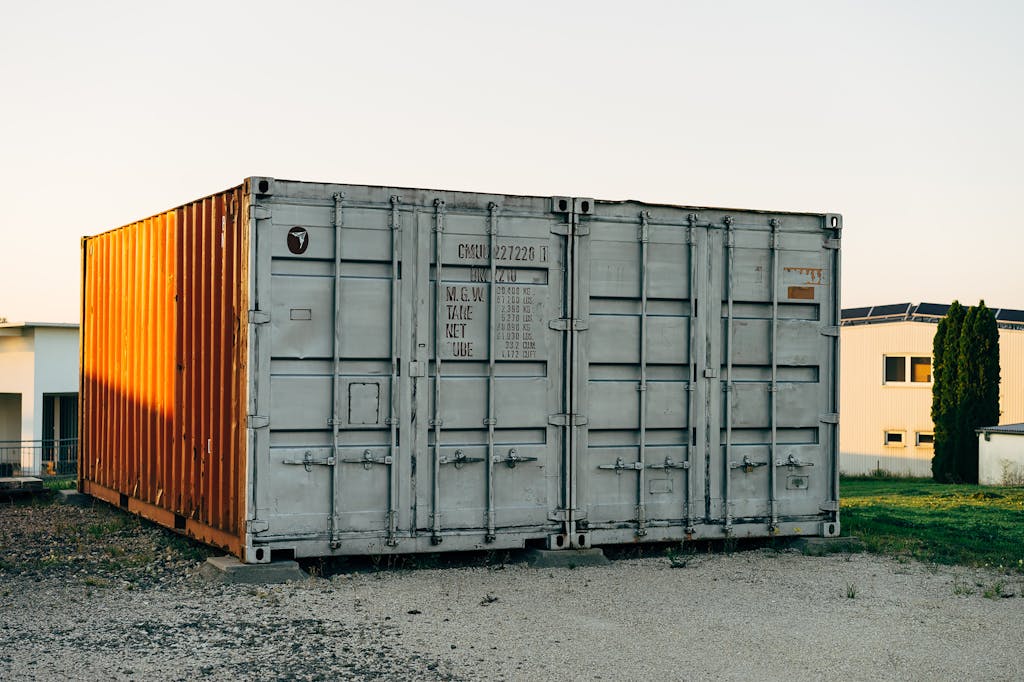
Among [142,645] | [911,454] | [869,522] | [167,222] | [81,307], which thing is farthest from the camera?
[911,454]

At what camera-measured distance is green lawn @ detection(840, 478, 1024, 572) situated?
40.0 ft

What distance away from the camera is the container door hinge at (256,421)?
33.4ft

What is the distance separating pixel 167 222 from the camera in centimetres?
1290

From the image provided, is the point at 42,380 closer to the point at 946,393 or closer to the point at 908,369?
the point at 946,393

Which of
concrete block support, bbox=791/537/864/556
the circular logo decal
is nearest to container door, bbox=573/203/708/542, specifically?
concrete block support, bbox=791/537/864/556

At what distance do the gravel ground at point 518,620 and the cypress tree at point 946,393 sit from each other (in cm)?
2207

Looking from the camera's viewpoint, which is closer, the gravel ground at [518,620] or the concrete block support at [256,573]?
the gravel ground at [518,620]

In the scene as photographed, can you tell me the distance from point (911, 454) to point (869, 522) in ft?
93.0

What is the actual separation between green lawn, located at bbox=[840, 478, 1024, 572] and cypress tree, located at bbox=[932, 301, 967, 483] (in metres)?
10.4

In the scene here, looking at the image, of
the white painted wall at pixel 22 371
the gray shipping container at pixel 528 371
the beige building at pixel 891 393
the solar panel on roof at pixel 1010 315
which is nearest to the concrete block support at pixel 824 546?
the gray shipping container at pixel 528 371

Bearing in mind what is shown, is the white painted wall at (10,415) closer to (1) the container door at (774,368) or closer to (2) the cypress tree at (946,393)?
(2) the cypress tree at (946,393)

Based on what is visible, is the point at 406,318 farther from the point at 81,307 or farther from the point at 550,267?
the point at 81,307

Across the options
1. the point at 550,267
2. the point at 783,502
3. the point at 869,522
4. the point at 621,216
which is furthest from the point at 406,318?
the point at 869,522

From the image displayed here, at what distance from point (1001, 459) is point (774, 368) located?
21.4 meters
